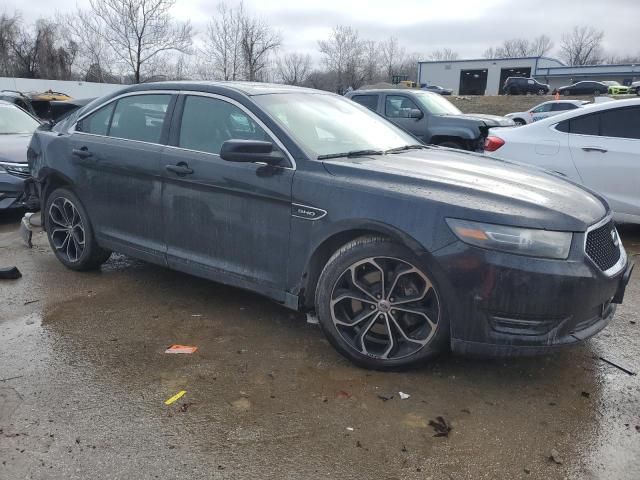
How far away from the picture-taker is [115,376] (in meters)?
3.20

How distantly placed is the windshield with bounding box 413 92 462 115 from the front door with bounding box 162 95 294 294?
7.34 metres

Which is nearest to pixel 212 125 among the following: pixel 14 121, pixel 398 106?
pixel 14 121

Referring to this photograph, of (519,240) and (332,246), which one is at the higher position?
(519,240)

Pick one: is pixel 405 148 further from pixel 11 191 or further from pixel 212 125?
pixel 11 191

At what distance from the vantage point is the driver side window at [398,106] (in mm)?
10703

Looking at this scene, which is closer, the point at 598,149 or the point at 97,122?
the point at 97,122

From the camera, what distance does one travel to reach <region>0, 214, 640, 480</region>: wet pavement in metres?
2.44

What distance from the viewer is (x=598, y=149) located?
5.99m

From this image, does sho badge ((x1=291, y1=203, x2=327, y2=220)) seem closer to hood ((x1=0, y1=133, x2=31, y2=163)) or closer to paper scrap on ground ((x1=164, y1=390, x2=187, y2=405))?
paper scrap on ground ((x1=164, y1=390, x2=187, y2=405))

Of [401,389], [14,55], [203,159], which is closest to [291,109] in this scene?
[203,159]

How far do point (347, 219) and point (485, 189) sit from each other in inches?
31.0

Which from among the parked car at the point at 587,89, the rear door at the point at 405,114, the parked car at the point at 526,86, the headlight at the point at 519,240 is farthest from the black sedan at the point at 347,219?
the parked car at the point at 526,86

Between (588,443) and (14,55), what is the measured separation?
6788cm

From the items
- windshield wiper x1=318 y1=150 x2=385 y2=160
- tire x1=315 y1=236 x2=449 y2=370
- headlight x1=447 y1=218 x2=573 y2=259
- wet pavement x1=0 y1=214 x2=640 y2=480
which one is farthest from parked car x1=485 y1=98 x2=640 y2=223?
tire x1=315 y1=236 x2=449 y2=370
